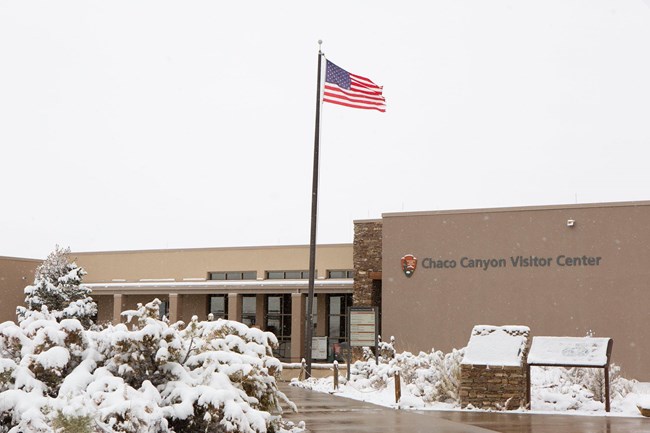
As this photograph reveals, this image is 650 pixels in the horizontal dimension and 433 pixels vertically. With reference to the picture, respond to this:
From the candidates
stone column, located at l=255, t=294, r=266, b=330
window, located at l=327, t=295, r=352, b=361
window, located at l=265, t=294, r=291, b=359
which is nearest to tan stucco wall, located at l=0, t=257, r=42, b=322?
stone column, located at l=255, t=294, r=266, b=330

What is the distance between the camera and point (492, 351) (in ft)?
45.4

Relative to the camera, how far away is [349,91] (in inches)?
923

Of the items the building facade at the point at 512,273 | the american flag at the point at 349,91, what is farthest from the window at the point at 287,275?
the american flag at the point at 349,91

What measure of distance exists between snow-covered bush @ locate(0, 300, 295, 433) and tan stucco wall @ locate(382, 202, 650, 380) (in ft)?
56.3

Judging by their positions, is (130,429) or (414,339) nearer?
(130,429)

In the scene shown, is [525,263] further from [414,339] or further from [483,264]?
[414,339]

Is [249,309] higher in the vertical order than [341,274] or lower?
lower

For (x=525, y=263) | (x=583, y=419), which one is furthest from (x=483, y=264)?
(x=583, y=419)

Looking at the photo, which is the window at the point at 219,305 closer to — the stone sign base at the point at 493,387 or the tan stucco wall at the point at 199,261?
the tan stucco wall at the point at 199,261

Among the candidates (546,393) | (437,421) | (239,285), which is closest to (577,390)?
(546,393)

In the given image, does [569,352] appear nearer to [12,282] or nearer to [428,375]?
[428,375]

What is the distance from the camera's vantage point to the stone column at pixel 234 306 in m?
A: 34.9

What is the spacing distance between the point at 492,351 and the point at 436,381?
1412 millimetres

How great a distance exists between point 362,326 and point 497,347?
7015 mm
